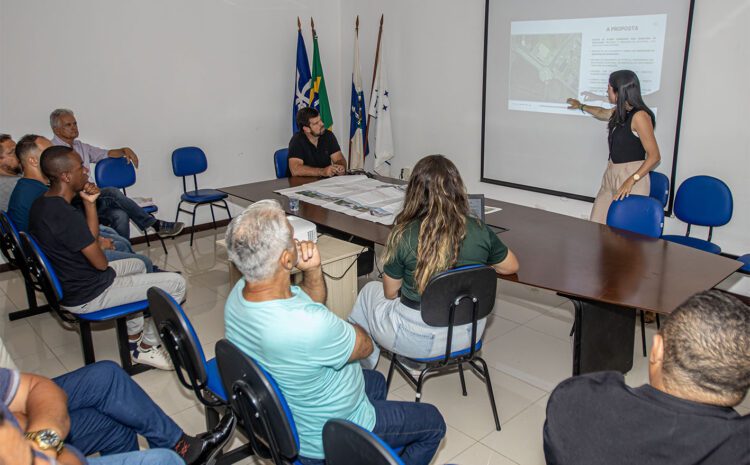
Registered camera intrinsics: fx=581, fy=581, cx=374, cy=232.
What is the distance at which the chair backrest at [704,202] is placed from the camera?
3.81 meters

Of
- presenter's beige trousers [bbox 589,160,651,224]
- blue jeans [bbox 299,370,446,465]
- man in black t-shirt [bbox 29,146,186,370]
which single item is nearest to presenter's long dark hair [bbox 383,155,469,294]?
blue jeans [bbox 299,370,446,465]

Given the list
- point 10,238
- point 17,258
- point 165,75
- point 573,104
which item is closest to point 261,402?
point 10,238

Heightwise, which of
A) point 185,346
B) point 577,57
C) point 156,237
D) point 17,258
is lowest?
point 156,237

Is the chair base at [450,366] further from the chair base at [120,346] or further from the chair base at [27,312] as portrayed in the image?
the chair base at [27,312]

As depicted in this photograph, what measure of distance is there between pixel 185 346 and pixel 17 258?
2.16 meters

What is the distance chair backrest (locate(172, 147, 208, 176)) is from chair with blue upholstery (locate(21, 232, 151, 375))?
99.9 inches

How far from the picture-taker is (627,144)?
12.7 feet

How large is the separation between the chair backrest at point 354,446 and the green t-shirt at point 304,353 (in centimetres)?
37

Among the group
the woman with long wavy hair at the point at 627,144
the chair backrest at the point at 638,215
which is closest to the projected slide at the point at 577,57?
the woman with long wavy hair at the point at 627,144

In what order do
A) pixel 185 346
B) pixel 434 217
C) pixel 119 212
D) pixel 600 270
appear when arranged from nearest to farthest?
pixel 185 346 → pixel 434 217 → pixel 600 270 → pixel 119 212

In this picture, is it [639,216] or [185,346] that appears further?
[639,216]

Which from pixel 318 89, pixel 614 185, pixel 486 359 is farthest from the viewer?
pixel 318 89

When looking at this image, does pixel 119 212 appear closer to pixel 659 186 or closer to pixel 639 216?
pixel 639 216

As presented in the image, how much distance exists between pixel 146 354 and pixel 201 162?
275cm
